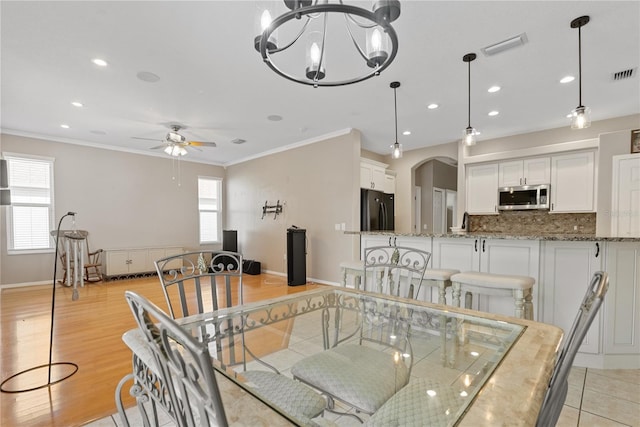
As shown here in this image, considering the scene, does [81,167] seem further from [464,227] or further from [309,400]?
[464,227]

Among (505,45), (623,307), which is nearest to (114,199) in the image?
(505,45)

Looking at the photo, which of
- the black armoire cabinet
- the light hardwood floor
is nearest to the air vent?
the black armoire cabinet

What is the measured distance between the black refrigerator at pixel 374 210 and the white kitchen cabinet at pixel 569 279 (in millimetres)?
2845

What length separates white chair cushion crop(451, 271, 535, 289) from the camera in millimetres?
2270

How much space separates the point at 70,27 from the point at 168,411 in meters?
3.07

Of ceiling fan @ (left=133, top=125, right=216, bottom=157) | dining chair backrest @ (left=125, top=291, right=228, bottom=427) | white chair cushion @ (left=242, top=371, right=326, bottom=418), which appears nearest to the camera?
dining chair backrest @ (left=125, top=291, right=228, bottom=427)

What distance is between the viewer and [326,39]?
2.49 m

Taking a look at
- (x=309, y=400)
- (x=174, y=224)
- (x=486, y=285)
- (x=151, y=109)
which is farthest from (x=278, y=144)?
(x=309, y=400)

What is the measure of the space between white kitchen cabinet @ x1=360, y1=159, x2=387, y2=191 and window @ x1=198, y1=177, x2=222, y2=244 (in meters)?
4.34

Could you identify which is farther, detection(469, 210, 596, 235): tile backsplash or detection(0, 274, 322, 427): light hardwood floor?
detection(469, 210, 596, 235): tile backsplash

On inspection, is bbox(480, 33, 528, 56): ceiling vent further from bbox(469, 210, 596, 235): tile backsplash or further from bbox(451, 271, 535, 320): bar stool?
bbox(469, 210, 596, 235): tile backsplash

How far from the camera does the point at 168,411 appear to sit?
0.78m

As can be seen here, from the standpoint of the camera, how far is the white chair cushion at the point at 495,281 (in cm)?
227

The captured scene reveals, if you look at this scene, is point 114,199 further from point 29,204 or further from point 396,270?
point 396,270
